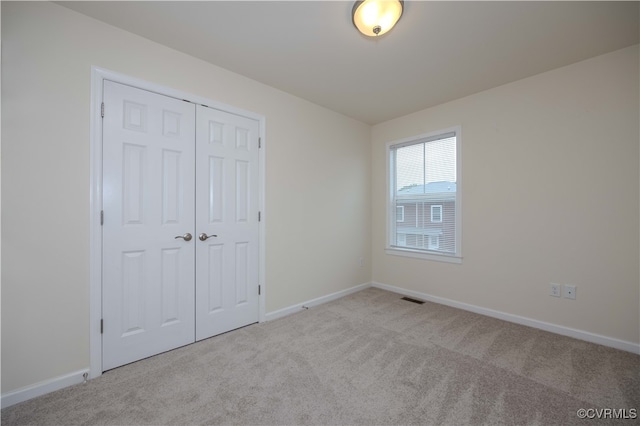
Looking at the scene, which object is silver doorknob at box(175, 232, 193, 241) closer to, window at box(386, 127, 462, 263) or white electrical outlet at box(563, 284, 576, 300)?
window at box(386, 127, 462, 263)

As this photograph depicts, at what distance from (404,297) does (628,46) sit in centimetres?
329

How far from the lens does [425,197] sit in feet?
11.7

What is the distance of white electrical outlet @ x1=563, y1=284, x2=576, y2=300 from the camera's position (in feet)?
8.04

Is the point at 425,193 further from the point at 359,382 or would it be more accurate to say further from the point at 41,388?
the point at 41,388

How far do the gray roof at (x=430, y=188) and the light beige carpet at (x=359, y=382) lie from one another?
66.6 inches

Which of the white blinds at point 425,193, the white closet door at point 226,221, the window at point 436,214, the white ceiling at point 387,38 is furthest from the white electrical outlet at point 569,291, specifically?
the white closet door at point 226,221

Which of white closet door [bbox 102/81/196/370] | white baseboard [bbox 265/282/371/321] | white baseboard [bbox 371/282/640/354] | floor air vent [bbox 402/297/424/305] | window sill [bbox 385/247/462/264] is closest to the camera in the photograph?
white closet door [bbox 102/81/196/370]

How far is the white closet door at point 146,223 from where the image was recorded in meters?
1.95

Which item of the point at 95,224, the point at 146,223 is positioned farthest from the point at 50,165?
the point at 146,223

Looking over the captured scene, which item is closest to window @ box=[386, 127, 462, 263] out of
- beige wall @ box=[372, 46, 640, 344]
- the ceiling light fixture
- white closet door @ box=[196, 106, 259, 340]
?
beige wall @ box=[372, 46, 640, 344]

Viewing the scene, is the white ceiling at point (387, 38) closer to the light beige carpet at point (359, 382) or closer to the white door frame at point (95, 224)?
the white door frame at point (95, 224)

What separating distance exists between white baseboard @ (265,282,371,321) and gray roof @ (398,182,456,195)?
1581 mm

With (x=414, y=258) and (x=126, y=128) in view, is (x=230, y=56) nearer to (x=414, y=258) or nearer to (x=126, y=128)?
(x=126, y=128)

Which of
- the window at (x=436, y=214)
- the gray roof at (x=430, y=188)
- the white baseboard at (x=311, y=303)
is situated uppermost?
the gray roof at (x=430, y=188)
